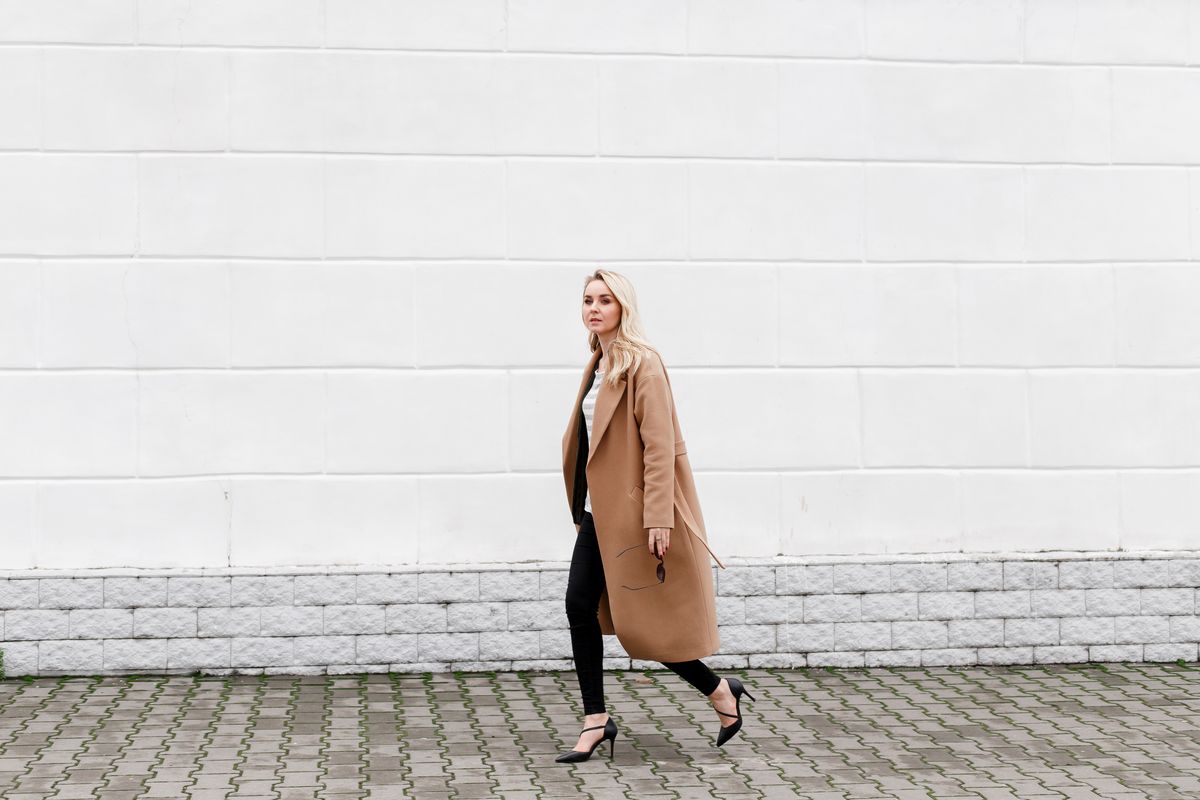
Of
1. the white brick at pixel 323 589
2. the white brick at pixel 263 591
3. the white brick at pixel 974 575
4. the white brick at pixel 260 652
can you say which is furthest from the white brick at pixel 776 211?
the white brick at pixel 260 652

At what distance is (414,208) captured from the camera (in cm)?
737

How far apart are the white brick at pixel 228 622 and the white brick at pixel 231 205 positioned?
185 centimetres

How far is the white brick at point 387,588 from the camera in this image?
7.30 m

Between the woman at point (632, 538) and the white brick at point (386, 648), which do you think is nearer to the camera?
the woman at point (632, 538)

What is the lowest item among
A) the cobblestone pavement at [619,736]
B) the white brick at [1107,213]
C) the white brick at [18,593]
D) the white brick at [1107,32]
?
the cobblestone pavement at [619,736]

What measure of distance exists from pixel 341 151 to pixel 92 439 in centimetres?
196

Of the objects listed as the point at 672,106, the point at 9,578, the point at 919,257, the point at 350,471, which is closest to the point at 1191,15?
the point at 919,257

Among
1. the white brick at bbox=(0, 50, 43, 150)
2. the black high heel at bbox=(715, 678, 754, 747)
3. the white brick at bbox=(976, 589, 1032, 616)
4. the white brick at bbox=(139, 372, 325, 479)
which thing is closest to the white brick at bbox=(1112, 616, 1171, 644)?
the white brick at bbox=(976, 589, 1032, 616)

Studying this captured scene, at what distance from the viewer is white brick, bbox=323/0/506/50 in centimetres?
735

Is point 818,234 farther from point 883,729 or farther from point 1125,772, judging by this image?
point 1125,772

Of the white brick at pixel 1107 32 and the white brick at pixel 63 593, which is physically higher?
the white brick at pixel 1107 32

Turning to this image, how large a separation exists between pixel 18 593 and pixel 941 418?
4.92m

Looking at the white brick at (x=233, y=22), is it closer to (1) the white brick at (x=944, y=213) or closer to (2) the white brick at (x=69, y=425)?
(2) the white brick at (x=69, y=425)

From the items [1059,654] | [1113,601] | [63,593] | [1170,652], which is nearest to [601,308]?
[63,593]
